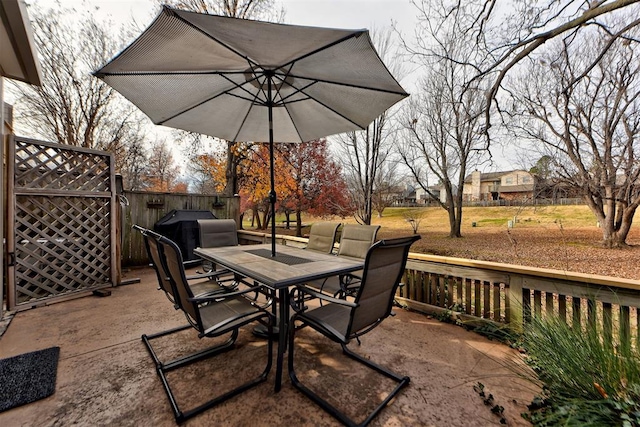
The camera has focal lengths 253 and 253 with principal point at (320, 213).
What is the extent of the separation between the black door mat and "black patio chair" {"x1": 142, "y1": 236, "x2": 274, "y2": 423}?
645mm

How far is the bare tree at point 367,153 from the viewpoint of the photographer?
6.51 m

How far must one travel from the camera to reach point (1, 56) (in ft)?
10.1

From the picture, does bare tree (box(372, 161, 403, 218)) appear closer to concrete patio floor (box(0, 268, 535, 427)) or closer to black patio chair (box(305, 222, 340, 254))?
black patio chair (box(305, 222, 340, 254))

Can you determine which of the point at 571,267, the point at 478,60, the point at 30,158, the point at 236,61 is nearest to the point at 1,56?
the point at 30,158

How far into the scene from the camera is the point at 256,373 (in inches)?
78.3

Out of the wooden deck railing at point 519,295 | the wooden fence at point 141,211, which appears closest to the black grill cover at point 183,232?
the wooden fence at point 141,211

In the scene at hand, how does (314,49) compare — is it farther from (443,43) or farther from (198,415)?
(443,43)

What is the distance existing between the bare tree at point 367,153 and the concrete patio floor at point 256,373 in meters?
4.17

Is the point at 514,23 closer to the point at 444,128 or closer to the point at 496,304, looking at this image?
the point at 444,128

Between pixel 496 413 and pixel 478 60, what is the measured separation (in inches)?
222

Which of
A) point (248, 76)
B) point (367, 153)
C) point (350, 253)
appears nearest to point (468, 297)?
point (350, 253)

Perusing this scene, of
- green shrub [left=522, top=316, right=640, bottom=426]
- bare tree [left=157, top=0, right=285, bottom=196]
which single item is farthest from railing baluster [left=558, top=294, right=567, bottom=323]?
bare tree [left=157, top=0, right=285, bottom=196]

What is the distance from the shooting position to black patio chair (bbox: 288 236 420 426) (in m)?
1.50

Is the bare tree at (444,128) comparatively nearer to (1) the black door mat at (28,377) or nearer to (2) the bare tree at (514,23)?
(2) the bare tree at (514,23)
